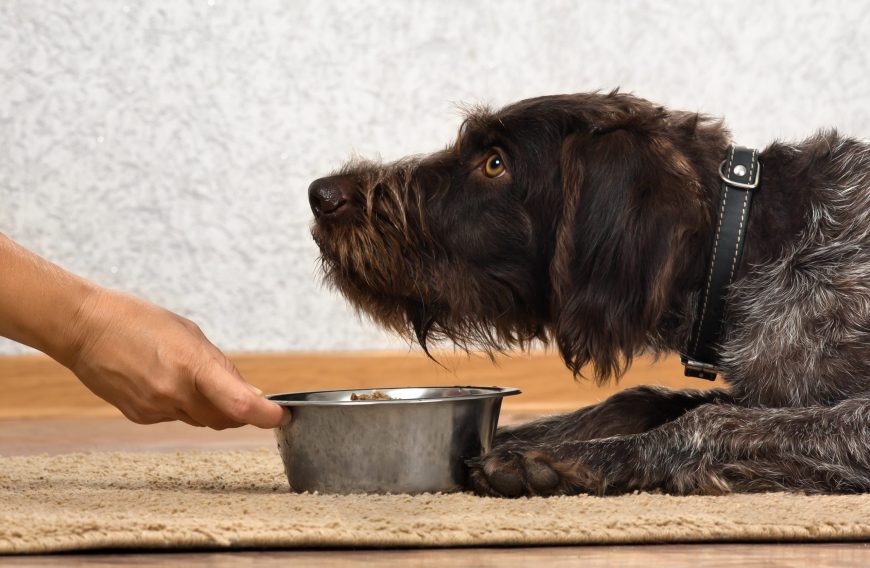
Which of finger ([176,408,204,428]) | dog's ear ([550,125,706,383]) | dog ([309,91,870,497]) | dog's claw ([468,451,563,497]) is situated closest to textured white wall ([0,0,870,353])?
dog ([309,91,870,497])

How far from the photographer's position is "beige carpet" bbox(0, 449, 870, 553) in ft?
4.93

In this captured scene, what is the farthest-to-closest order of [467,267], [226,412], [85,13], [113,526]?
[85,13] → [467,267] → [226,412] → [113,526]

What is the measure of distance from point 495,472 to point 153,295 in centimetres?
247

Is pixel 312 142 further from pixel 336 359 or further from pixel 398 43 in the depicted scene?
pixel 336 359

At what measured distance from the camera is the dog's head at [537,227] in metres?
2.16

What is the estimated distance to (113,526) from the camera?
4.99 ft

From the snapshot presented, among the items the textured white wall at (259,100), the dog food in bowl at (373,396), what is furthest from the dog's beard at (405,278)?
the textured white wall at (259,100)

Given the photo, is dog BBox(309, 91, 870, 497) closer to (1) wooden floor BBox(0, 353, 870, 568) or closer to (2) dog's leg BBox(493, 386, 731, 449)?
(2) dog's leg BBox(493, 386, 731, 449)

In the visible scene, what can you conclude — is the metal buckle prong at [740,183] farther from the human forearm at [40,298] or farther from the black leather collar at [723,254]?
the human forearm at [40,298]

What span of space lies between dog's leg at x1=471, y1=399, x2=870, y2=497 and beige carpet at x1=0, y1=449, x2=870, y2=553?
8cm

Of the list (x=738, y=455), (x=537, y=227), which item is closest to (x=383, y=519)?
(x=738, y=455)

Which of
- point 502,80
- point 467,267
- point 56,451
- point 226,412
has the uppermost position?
point 502,80

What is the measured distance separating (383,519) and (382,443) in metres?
0.26

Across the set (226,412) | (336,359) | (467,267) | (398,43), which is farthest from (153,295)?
(226,412)
